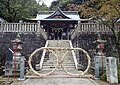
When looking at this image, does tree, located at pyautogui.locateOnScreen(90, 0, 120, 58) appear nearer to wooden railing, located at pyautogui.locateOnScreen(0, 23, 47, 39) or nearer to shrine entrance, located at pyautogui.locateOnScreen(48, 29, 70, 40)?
wooden railing, located at pyautogui.locateOnScreen(0, 23, 47, 39)

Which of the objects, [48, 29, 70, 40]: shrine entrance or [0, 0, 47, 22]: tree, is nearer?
[0, 0, 47, 22]: tree

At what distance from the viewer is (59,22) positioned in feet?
94.0

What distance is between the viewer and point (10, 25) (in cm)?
2033

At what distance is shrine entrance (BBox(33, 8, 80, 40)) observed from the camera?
2785cm

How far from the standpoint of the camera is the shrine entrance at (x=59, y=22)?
91.4 ft

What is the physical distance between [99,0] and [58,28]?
18.5 meters

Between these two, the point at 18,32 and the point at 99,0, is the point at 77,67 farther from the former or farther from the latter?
the point at 18,32

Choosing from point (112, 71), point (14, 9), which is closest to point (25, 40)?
point (14, 9)

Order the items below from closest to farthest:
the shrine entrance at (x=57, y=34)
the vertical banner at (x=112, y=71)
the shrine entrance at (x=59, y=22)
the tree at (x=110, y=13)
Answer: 1. the vertical banner at (x=112, y=71)
2. the tree at (x=110, y=13)
3. the shrine entrance at (x=59, y=22)
4. the shrine entrance at (x=57, y=34)

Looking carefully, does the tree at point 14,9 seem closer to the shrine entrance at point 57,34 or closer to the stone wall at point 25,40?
the stone wall at point 25,40

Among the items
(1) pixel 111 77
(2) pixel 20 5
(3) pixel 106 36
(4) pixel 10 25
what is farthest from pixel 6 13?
(1) pixel 111 77

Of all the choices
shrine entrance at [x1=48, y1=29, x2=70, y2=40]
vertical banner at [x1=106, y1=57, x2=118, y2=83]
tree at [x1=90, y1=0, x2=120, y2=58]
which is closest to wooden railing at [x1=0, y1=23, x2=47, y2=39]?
tree at [x1=90, y1=0, x2=120, y2=58]

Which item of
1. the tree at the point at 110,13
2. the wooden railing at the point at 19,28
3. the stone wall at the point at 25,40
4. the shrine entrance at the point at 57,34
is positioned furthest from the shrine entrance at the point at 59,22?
the tree at the point at 110,13

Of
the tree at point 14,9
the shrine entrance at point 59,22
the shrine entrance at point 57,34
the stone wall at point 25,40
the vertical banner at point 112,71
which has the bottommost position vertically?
the vertical banner at point 112,71
